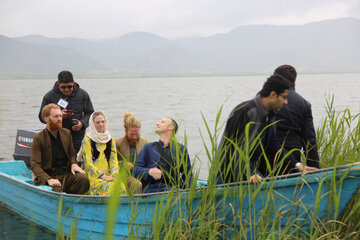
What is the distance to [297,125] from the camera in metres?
3.96

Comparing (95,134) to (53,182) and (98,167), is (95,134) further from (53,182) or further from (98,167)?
(53,182)

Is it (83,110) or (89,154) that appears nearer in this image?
(89,154)

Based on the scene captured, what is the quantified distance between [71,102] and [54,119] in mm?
1130

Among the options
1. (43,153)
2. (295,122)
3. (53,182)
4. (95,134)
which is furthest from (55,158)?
(295,122)

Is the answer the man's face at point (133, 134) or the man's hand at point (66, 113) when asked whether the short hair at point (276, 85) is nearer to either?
the man's face at point (133, 134)

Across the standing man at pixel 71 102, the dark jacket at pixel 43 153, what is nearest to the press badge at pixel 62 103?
the standing man at pixel 71 102

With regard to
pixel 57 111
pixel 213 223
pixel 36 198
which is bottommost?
pixel 36 198

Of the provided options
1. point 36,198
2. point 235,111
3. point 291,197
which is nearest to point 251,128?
point 235,111

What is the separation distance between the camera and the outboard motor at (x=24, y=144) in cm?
652

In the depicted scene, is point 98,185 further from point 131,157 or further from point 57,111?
point 57,111

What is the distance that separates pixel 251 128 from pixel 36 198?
3442 millimetres

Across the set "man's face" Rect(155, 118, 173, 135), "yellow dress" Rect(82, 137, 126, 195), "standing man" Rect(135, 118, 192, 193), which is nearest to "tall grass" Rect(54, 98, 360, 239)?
"standing man" Rect(135, 118, 192, 193)

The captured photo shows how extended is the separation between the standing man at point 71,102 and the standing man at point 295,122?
3083 mm

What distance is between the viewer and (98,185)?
5.16 meters
